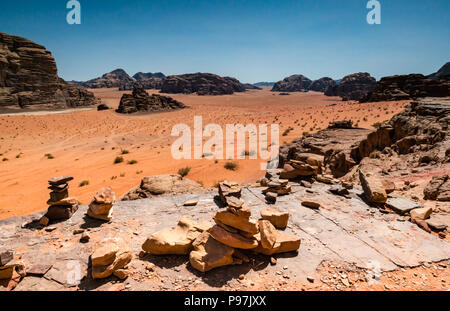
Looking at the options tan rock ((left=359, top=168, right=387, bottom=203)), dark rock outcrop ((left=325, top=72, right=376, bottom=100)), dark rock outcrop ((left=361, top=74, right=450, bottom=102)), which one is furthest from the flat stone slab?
dark rock outcrop ((left=325, top=72, right=376, bottom=100))

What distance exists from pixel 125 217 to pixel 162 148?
12247mm

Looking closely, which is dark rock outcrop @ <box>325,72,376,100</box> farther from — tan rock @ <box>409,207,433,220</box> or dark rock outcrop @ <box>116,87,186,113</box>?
tan rock @ <box>409,207,433,220</box>

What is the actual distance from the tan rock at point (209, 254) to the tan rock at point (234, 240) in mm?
87

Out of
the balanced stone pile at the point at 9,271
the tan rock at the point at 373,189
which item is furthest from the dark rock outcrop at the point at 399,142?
the balanced stone pile at the point at 9,271

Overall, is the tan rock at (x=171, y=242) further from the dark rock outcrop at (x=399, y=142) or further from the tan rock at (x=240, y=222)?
the dark rock outcrop at (x=399, y=142)

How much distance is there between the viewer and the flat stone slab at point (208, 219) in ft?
9.41

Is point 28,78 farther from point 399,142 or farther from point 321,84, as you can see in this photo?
point 321,84

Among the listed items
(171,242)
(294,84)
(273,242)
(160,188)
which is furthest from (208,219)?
(294,84)

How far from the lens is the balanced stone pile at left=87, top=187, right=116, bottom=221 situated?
4.02 metres

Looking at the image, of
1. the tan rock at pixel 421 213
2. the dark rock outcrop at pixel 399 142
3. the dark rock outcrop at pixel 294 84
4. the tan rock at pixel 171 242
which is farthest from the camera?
the dark rock outcrop at pixel 294 84

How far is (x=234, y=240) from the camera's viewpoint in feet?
10.4

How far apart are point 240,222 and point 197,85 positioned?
102504mm

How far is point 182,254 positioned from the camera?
3326mm
